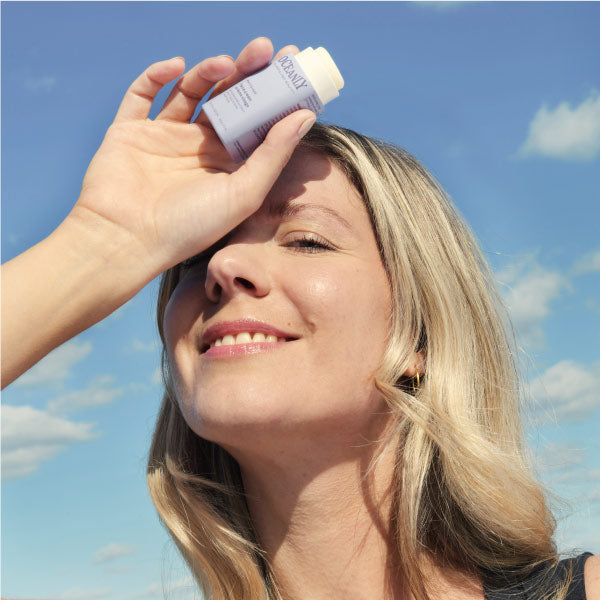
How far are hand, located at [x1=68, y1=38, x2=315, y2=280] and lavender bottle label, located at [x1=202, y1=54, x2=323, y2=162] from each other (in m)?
0.06

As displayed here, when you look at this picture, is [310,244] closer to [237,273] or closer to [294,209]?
[294,209]

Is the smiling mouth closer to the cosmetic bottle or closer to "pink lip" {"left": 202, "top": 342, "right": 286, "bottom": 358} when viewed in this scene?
"pink lip" {"left": 202, "top": 342, "right": 286, "bottom": 358}

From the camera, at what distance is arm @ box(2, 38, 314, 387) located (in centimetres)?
254

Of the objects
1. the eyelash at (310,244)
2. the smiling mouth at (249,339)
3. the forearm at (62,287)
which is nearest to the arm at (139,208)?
the forearm at (62,287)

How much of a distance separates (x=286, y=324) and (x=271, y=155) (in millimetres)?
645

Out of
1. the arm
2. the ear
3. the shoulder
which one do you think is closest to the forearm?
the arm

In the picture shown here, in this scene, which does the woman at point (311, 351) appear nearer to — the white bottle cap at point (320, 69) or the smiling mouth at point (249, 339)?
the smiling mouth at point (249, 339)

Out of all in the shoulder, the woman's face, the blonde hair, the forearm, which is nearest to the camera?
the forearm

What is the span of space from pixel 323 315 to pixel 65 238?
0.98 meters

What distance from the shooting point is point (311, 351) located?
2.78 meters

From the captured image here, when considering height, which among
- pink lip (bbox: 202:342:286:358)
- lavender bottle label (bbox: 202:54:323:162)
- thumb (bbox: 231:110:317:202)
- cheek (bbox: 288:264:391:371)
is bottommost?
pink lip (bbox: 202:342:286:358)

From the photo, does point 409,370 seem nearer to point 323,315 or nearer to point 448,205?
point 323,315

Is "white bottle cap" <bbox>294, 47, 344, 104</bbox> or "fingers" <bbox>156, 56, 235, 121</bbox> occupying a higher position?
"fingers" <bbox>156, 56, 235, 121</bbox>

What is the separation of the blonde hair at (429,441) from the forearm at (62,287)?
2.69ft
